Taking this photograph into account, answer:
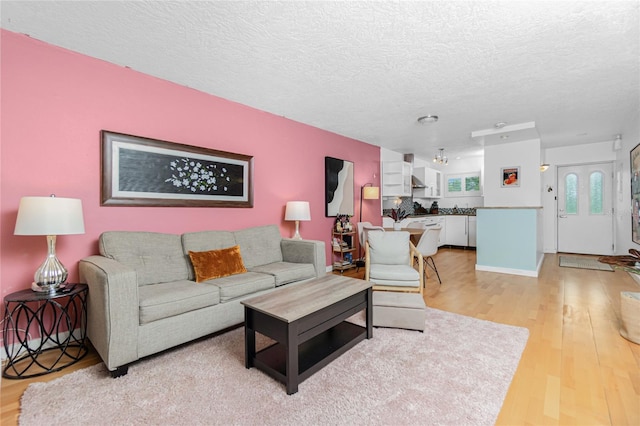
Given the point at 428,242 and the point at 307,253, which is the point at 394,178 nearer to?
the point at 428,242

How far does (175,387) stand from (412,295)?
202 centimetres

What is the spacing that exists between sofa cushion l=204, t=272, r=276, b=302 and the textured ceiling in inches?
76.8

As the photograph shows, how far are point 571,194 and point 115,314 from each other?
806 cm

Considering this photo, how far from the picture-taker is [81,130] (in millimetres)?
2383

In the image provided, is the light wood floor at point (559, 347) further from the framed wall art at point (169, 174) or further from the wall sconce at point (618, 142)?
the wall sconce at point (618, 142)

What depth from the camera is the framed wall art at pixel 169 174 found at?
254 cm

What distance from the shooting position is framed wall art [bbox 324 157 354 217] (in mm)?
4746

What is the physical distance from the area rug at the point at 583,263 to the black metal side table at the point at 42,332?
22.7ft

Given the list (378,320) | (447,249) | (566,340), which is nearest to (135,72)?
(378,320)

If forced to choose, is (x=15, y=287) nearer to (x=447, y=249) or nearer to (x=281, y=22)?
(x=281, y=22)

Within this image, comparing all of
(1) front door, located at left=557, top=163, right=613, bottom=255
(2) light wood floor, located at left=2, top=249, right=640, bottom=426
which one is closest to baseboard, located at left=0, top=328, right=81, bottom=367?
(2) light wood floor, located at left=2, top=249, right=640, bottom=426

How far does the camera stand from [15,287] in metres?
2.12

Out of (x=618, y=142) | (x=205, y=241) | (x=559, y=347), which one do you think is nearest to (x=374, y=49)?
(x=205, y=241)

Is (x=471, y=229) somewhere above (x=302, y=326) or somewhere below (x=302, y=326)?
above
